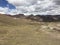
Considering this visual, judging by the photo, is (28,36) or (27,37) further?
(28,36)

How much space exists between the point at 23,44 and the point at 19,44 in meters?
1.20

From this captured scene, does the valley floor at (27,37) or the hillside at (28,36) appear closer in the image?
the valley floor at (27,37)

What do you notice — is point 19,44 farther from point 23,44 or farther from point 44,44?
point 44,44

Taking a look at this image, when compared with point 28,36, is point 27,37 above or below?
above

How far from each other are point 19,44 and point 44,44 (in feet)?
18.4

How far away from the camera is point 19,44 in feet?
149

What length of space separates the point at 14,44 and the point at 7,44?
1847 millimetres

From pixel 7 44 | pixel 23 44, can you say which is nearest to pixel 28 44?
pixel 23 44

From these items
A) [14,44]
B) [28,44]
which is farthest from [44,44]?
[14,44]

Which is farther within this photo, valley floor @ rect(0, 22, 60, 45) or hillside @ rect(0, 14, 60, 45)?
hillside @ rect(0, 14, 60, 45)

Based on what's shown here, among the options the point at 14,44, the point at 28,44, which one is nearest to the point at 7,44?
the point at 14,44

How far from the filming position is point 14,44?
44938mm

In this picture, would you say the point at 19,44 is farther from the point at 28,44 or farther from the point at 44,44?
the point at 44,44

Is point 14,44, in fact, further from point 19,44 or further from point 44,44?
point 44,44
